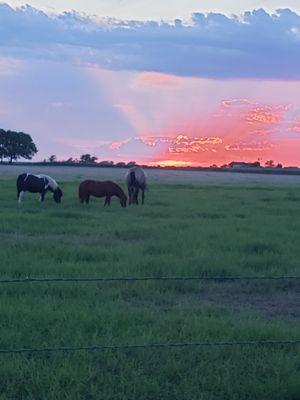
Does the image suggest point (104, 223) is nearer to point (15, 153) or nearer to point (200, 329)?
point (200, 329)

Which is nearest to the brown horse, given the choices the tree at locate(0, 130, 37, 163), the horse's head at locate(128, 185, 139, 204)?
the horse's head at locate(128, 185, 139, 204)

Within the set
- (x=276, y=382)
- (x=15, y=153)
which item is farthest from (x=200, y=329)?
(x=15, y=153)

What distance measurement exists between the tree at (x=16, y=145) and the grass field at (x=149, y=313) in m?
102

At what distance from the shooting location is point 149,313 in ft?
26.9

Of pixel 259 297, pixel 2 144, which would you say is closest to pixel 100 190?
pixel 259 297

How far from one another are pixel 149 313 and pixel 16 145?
11168 centimetres

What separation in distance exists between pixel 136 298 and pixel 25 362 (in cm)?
298

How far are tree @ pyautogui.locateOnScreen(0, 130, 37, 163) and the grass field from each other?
101510 millimetres

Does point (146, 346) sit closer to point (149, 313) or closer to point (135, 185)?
point (149, 313)

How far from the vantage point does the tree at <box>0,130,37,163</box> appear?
115688 millimetres

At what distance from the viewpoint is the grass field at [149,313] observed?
605cm

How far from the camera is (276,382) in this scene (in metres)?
6.10

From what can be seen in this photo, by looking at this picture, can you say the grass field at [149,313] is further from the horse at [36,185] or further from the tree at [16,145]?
the tree at [16,145]

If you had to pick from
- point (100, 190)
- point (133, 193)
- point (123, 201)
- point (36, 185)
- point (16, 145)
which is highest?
point (16, 145)
